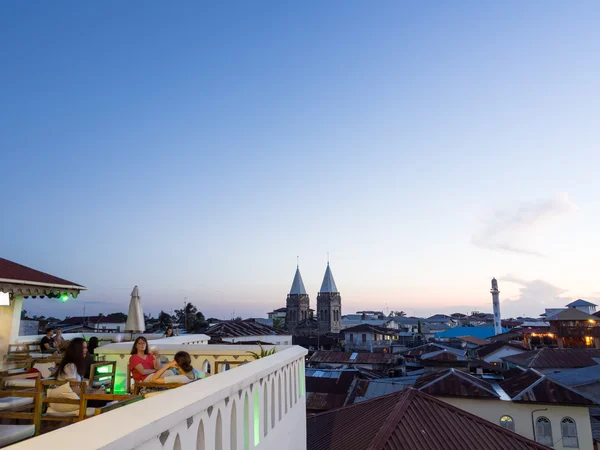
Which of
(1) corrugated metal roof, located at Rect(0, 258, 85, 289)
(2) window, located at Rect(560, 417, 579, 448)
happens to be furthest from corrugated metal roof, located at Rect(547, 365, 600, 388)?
(1) corrugated metal roof, located at Rect(0, 258, 85, 289)

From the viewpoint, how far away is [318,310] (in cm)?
9488

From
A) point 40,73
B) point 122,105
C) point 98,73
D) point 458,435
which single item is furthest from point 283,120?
point 458,435

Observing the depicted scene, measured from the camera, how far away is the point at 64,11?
1258 cm

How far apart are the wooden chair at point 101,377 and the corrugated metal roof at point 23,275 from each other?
287 centimetres

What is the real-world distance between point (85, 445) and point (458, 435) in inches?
476

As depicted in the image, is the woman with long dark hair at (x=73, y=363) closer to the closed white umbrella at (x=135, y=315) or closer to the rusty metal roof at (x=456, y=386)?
the closed white umbrella at (x=135, y=315)

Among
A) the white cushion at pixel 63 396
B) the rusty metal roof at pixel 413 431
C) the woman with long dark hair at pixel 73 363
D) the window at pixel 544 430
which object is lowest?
the window at pixel 544 430

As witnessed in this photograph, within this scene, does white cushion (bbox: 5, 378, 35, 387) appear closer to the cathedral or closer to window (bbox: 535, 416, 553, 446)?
window (bbox: 535, 416, 553, 446)

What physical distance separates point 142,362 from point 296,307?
3678 inches

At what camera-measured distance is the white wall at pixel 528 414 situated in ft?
65.6

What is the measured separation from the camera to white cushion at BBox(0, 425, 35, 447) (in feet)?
10.6

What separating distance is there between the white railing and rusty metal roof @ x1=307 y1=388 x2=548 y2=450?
6.41 metres

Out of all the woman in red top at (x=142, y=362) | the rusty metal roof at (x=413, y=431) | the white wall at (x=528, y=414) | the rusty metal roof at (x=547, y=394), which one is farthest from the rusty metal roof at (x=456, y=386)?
the woman in red top at (x=142, y=362)

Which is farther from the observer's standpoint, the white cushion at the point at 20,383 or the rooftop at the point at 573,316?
the rooftop at the point at 573,316
